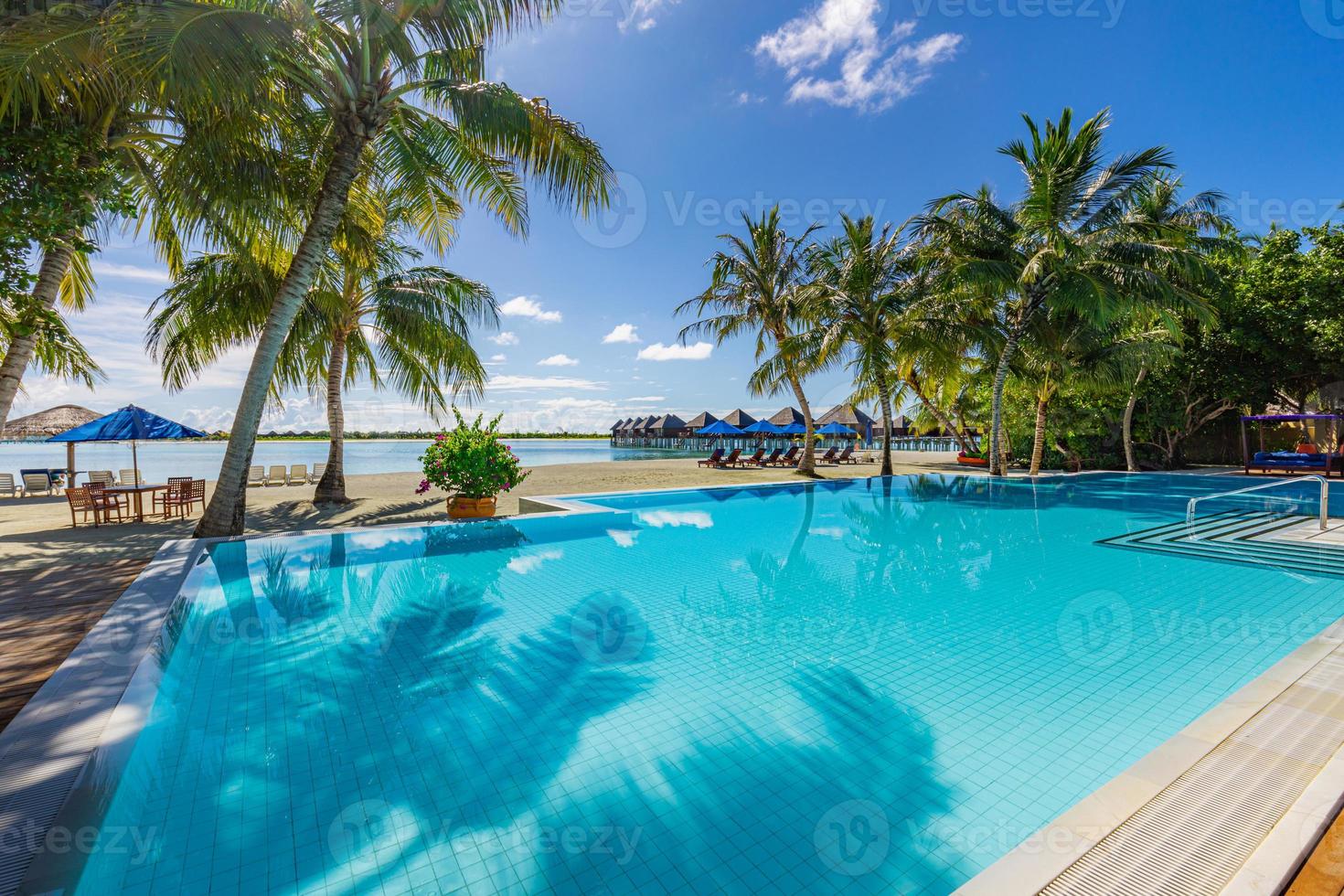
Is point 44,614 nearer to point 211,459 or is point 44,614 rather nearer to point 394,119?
point 394,119

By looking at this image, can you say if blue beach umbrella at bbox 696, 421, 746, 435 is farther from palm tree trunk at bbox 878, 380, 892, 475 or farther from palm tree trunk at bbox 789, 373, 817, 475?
palm tree trunk at bbox 878, 380, 892, 475

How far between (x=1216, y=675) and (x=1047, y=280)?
1248 centimetres

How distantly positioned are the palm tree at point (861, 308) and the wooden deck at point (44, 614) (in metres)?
14.3

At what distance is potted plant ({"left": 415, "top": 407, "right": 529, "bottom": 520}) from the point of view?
9.14 meters

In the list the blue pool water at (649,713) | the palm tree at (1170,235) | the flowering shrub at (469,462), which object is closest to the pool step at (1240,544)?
the blue pool water at (649,713)

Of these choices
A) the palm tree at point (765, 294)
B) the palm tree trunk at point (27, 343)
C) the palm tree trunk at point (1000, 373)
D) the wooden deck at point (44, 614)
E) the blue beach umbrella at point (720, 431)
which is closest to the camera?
the wooden deck at point (44, 614)

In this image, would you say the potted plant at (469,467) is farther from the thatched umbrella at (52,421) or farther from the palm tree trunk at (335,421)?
the thatched umbrella at (52,421)

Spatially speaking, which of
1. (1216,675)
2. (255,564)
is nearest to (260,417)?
(255,564)

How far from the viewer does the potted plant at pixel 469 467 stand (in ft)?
30.0

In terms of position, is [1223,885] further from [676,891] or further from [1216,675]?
[1216,675]

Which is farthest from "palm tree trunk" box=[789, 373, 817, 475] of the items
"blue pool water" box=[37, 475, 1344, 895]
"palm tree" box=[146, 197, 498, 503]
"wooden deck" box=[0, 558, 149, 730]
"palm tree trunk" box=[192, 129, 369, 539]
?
"wooden deck" box=[0, 558, 149, 730]

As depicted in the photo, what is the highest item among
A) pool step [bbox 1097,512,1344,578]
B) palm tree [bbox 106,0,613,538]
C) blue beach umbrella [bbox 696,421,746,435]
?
palm tree [bbox 106,0,613,538]

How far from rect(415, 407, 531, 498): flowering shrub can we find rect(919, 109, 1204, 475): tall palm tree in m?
11.1

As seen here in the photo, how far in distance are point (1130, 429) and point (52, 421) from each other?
33.2 metres
